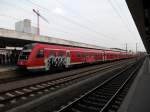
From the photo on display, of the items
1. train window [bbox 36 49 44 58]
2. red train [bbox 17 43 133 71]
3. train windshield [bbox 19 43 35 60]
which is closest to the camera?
red train [bbox 17 43 133 71]

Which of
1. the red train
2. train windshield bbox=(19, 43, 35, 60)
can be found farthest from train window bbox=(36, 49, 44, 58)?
train windshield bbox=(19, 43, 35, 60)

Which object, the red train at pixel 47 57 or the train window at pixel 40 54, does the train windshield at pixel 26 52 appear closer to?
the red train at pixel 47 57

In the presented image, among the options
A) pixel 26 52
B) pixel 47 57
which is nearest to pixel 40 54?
pixel 47 57

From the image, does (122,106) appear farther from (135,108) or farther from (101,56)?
(101,56)

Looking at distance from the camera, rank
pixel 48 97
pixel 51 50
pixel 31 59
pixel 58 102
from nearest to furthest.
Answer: pixel 58 102
pixel 48 97
pixel 31 59
pixel 51 50

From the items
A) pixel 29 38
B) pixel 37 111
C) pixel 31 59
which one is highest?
pixel 29 38

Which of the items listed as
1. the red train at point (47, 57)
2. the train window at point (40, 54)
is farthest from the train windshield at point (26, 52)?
the train window at point (40, 54)

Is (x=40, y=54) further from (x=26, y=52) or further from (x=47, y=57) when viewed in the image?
(x=26, y=52)

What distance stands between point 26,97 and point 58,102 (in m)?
2.12

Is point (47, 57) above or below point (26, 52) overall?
below

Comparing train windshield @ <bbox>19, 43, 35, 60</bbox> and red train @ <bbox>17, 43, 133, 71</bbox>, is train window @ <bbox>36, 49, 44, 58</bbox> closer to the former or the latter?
red train @ <bbox>17, 43, 133, 71</bbox>

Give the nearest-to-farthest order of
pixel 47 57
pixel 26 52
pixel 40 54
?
pixel 26 52 → pixel 40 54 → pixel 47 57

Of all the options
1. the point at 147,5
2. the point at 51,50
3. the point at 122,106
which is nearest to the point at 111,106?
the point at 122,106

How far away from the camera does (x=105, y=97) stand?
9820 mm
